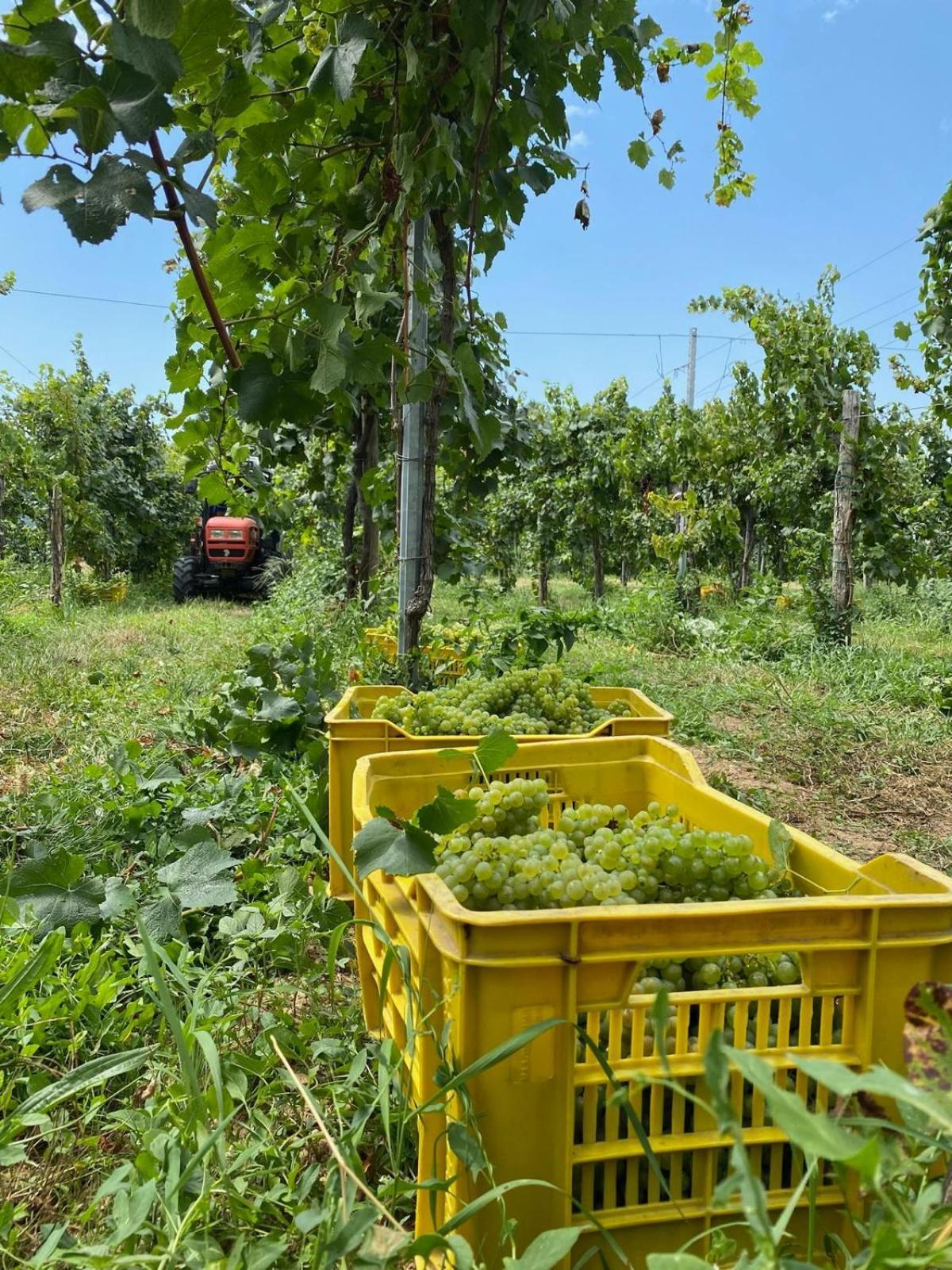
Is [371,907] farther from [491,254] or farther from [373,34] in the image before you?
[491,254]

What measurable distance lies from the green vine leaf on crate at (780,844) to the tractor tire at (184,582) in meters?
14.1

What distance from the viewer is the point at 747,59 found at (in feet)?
9.30

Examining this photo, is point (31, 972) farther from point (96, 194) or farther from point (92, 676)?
point (92, 676)

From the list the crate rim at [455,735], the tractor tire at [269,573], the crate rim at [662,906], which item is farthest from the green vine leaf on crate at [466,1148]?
the tractor tire at [269,573]

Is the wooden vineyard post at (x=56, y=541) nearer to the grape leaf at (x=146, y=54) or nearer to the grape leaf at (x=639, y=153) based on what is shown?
the grape leaf at (x=639, y=153)

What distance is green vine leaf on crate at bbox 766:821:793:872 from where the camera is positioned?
3.92ft

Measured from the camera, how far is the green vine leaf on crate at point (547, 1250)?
73 cm

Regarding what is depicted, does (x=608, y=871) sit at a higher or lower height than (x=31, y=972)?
higher

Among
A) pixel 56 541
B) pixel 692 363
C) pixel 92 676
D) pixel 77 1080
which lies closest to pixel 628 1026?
pixel 77 1080

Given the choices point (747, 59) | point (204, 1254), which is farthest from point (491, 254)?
point (204, 1254)

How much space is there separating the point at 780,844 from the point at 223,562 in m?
13.9

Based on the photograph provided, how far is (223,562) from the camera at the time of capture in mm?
14195

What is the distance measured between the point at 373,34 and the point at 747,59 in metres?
1.77

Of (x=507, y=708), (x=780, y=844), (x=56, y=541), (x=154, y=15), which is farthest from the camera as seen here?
(x=56, y=541)
